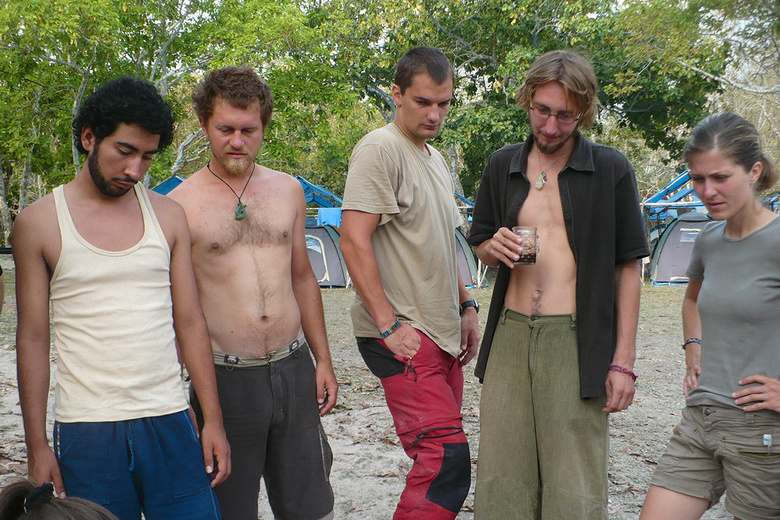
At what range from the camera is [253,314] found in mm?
2941

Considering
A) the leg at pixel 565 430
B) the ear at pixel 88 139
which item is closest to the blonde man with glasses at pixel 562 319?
the leg at pixel 565 430

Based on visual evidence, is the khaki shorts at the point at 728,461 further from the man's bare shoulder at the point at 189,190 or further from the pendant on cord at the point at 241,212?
the man's bare shoulder at the point at 189,190

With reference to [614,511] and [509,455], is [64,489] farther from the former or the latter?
[614,511]

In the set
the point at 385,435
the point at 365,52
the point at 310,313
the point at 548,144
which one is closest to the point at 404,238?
the point at 310,313

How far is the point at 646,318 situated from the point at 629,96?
1108 centimetres

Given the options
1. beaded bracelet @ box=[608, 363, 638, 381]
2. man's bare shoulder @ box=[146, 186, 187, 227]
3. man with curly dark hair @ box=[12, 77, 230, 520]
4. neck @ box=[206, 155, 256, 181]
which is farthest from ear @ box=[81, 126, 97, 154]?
beaded bracelet @ box=[608, 363, 638, 381]

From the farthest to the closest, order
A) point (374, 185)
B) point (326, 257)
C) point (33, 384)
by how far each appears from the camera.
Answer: point (326, 257) < point (374, 185) < point (33, 384)

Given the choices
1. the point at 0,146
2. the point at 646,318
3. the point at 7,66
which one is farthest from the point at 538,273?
the point at 0,146

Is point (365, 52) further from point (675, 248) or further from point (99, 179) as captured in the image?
point (99, 179)

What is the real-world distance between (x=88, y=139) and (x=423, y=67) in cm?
149

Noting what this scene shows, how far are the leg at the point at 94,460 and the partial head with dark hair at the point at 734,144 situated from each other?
2.39m

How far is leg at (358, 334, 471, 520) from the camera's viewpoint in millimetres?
2946

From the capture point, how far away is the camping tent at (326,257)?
18.3 meters

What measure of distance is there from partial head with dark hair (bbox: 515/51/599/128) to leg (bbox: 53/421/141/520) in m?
2.02
